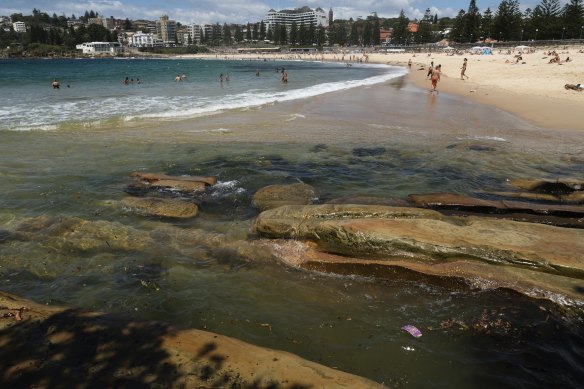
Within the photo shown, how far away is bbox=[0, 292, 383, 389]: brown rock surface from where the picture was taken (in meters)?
3.45

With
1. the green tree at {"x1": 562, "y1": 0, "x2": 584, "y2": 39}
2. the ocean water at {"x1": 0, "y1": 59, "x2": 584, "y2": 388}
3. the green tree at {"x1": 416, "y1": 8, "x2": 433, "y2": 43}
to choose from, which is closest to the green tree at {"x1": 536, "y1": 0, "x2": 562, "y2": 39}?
the green tree at {"x1": 562, "y1": 0, "x2": 584, "y2": 39}

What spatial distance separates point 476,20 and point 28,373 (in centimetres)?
14281

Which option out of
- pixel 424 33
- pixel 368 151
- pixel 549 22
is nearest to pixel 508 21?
pixel 549 22

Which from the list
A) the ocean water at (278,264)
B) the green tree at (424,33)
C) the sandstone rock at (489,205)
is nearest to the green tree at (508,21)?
the green tree at (424,33)

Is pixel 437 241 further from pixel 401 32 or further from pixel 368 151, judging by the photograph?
pixel 401 32

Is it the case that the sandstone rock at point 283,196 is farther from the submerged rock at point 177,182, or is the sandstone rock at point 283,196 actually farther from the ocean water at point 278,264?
the submerged rock at point 177,182

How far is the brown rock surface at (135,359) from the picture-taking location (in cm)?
345

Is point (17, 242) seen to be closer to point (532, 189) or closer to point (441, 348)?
point (441, 348)

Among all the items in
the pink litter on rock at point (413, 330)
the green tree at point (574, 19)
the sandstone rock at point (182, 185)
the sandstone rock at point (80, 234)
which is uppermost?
the green tree at point (574, 19)

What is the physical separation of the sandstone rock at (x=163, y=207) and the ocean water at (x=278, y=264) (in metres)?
0.26

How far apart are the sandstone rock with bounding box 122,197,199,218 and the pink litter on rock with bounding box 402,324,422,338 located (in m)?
5.22

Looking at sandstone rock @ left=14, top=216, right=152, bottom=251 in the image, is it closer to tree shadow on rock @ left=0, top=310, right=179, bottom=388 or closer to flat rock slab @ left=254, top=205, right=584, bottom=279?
flat rock slab @ left=254, top=205, right=584, bottom=279

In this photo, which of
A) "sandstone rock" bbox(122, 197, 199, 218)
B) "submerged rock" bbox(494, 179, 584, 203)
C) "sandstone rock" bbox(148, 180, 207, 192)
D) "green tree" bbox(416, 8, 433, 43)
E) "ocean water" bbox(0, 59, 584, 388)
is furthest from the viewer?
"green tree" bbox(416, 8, 433, 43)

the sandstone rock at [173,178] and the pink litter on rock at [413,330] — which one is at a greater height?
the sandstone rock at [173,178]
